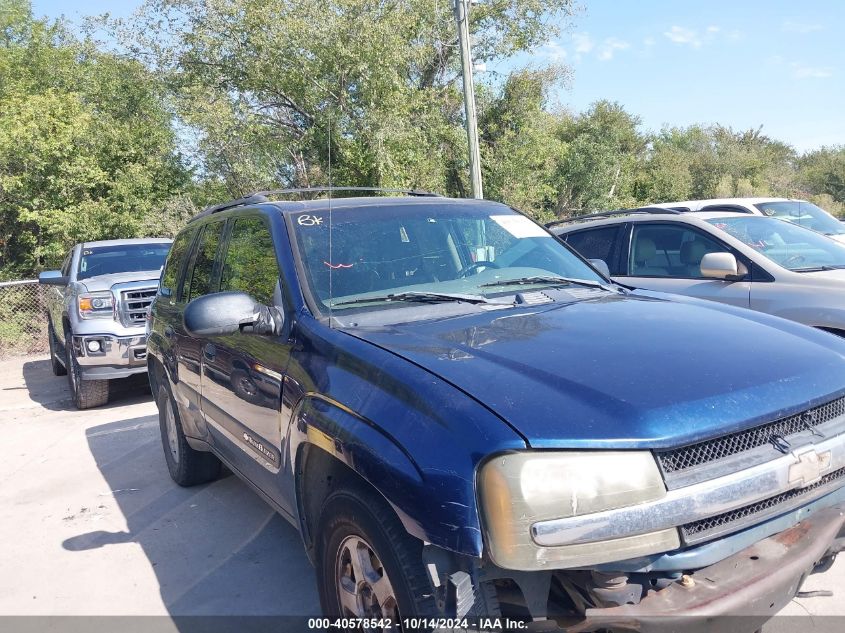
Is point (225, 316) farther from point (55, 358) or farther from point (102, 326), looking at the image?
point (55, 358)

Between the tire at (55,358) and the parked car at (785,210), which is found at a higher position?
the parked car at (785,210)

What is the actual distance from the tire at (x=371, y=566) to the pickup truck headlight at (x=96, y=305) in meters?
6.21

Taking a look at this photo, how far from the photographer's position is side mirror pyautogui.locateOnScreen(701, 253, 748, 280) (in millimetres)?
5340

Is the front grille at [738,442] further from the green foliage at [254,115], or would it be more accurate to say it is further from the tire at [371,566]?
the green foliage at [254,115]

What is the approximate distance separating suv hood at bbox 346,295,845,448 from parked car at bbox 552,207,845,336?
2462 millimetres

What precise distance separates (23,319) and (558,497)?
13.8 metres

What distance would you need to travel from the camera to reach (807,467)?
7.00ft

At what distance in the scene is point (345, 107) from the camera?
16094 mm

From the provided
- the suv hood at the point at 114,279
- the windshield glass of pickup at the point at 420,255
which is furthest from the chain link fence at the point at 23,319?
the windshield glass of pickup at the point at 420,255

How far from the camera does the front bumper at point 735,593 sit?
75.1 inches

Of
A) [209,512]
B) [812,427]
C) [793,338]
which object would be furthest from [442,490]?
[209,512]

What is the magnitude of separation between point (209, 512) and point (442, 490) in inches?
125

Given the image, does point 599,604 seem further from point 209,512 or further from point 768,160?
point 768,160

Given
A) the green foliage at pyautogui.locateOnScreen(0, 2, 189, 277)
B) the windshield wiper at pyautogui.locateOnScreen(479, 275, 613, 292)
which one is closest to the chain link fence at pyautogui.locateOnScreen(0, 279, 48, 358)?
the green foliage at pyautogui.locateOnScreen(0, 2, 189, 277)
